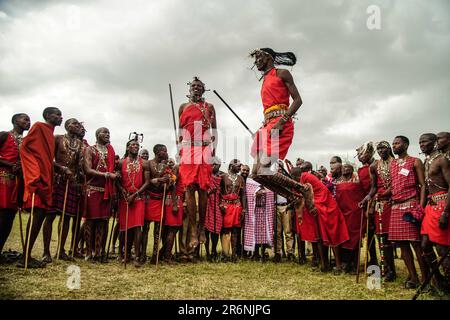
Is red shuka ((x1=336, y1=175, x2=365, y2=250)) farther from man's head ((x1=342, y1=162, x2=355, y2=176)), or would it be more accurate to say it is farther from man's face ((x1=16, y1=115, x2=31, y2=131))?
man's face ((x1=16, y1=115, x2=31, y2=131))

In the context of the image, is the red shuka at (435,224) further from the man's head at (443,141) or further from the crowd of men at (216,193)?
the man's head at (443,141)

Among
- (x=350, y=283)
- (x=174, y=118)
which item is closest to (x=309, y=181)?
(x=350, y=283)

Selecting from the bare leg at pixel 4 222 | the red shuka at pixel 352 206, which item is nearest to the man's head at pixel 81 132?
the bare leg at pixel 4 222

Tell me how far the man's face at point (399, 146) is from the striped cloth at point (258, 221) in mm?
4023

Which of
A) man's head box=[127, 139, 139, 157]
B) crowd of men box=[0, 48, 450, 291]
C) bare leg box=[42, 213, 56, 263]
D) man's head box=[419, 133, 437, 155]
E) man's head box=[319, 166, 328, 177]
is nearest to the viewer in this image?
man's head box=[419, 133, 437, 155]

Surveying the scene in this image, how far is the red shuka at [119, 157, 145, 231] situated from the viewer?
23.8 feet

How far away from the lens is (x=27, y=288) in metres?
4.68

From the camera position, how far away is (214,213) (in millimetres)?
9039

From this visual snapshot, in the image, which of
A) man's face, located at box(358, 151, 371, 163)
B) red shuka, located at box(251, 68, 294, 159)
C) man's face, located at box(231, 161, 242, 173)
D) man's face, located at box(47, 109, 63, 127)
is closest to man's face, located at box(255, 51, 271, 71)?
red shuka, located at box(251, 68, 294, 159)

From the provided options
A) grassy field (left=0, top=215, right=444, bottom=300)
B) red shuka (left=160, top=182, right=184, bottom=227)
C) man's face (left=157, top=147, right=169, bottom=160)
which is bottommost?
grassy field (left=0, top=215, right=444, bottom=300)

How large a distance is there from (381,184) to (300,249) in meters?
2.73

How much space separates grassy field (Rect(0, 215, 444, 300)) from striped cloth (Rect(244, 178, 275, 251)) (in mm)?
2191

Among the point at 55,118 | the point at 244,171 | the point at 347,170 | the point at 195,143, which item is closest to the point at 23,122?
the point at 55,118

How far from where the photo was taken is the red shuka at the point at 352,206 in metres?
7.47
